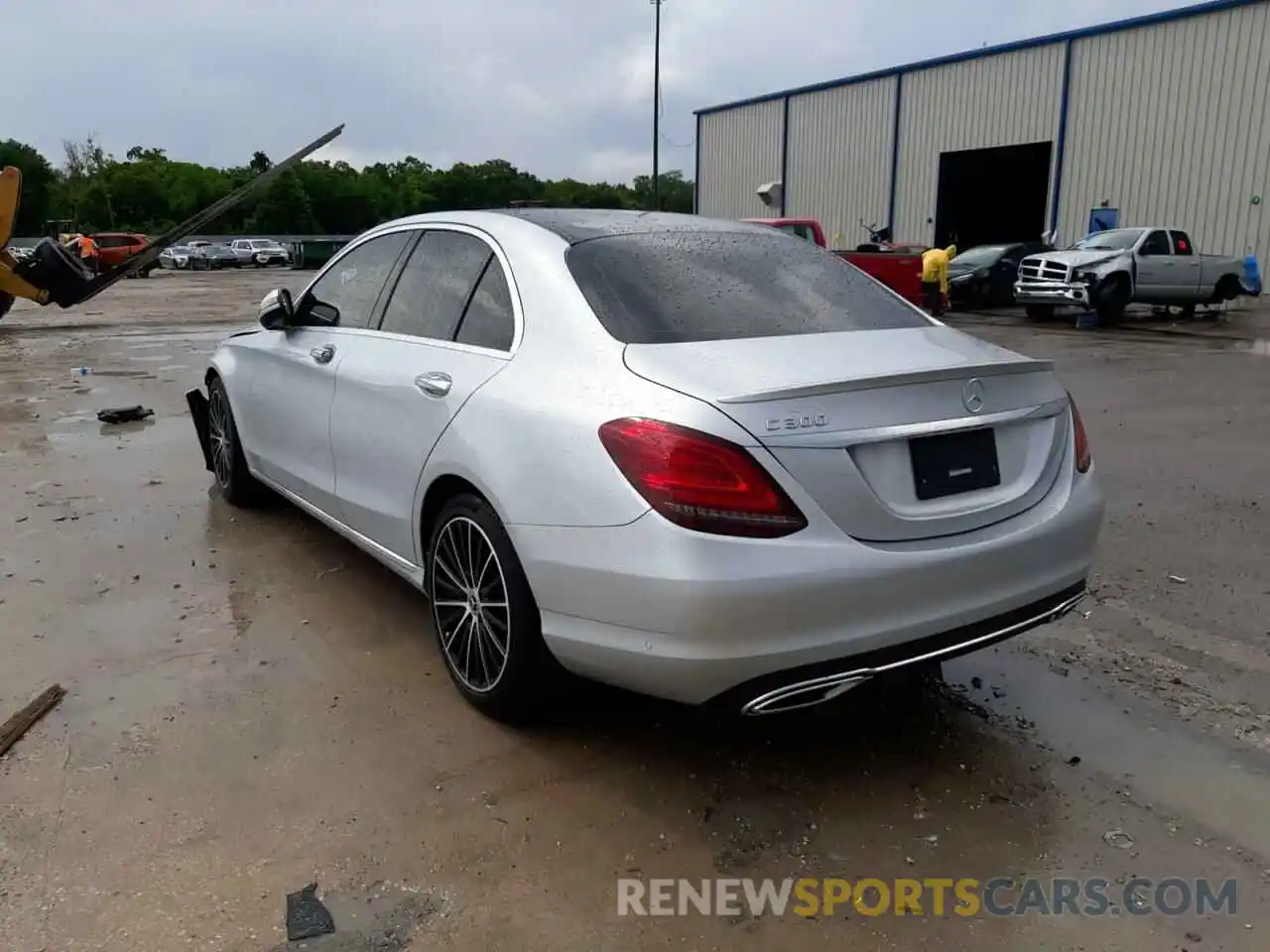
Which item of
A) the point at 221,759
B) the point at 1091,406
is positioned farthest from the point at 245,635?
the point at 1091,406

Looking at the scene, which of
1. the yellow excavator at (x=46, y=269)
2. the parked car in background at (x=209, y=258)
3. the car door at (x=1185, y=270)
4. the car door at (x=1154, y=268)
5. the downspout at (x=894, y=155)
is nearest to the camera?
the yellow excavator at (x=46, y=269)

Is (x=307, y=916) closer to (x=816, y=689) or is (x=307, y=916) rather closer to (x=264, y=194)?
(x=816, y=689)

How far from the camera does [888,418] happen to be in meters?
2.77

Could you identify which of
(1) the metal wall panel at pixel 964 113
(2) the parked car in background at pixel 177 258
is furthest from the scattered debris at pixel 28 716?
(2) the parked car in background at pixel 177 258

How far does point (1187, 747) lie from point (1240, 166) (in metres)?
25.1

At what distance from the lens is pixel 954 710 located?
3.57m

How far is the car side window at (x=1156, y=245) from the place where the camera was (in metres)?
19.9

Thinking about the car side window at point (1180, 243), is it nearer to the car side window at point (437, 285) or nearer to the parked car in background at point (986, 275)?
the parked car in background at point (986, 275)

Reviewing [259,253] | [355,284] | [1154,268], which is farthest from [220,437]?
[259,253]

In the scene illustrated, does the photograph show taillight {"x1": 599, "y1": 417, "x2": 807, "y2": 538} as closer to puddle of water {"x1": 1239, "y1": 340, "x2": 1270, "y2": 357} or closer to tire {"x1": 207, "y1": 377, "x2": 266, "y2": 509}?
tire {"x1": 207, "y1": 377, "x2": 266, "y2": 509}

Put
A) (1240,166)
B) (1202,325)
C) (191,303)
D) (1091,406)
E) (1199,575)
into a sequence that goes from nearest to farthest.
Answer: (1199,575), (1091,406), (1202,325), (1240,166), (191,303)

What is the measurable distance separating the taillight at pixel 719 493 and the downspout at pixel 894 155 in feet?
105

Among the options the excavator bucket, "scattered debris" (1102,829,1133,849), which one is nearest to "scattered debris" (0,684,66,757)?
"scattered debris" (1102,829,1133,849)

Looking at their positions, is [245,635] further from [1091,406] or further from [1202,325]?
[1202,325]
